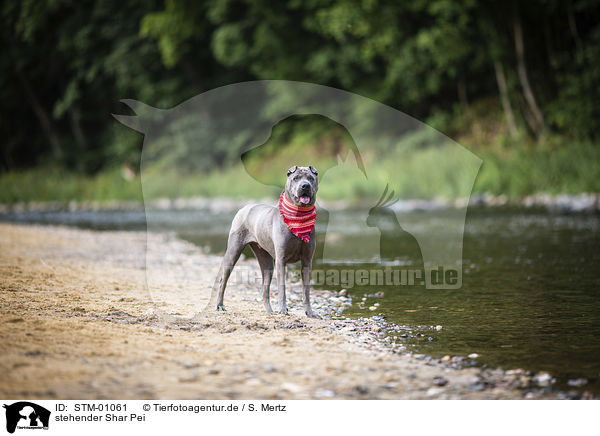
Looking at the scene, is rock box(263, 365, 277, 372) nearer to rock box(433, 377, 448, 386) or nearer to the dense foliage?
rock box(433, 377, 448, 386)

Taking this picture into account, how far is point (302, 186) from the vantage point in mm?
4578

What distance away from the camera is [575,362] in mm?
3988

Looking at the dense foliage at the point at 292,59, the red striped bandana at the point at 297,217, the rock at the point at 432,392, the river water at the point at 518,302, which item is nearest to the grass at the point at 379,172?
the dense foliage at the point at 292,59

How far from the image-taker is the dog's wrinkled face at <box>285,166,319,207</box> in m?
4.59

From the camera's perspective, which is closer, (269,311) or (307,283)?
(307,283)

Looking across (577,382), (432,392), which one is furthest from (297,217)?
(577,382)

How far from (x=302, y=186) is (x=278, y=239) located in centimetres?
50

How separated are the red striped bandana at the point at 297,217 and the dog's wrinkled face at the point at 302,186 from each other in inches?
1.8

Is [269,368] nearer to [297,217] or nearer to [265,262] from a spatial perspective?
[297,217]

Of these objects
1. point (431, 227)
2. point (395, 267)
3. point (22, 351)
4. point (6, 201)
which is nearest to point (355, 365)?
point (22, 351)

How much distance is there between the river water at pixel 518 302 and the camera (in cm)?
421
